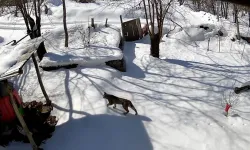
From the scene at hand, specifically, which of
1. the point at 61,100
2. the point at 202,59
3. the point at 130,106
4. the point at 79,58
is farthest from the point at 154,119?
the point at 202,59

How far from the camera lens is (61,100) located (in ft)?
29.3

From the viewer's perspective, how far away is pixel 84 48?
39.4ft

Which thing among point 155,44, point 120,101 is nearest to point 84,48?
point 155,44

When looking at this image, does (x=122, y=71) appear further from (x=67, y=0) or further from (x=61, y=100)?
(x=67, y=0)

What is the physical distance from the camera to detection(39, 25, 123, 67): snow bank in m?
10.9

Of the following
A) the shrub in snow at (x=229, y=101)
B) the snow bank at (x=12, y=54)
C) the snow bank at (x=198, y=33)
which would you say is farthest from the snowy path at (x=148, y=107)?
the snow bank at (x=198, y=33)

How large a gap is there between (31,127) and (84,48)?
18.3ft

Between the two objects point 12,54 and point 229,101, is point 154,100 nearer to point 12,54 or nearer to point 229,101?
point 229,101

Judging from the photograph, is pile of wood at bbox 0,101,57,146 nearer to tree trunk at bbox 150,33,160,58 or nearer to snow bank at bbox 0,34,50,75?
snow bank at bbox 0,34,50,75

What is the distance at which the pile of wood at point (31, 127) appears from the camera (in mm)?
6852

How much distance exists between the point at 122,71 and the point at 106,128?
388 centimetres

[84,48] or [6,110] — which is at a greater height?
[84,48]

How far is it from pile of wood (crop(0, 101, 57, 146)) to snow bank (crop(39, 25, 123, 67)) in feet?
11.6

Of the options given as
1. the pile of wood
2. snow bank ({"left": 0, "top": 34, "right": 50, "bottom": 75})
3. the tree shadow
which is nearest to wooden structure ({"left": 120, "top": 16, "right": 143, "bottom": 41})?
the tree shadow
